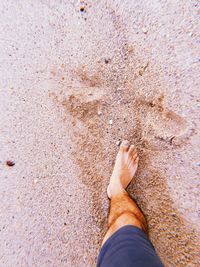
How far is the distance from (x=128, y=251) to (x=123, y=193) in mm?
383

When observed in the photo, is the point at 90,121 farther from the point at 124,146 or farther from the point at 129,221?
the point at 129,221

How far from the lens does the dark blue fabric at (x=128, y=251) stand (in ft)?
3.05

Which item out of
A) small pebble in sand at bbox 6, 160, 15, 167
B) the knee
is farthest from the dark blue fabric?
small pebble in sand at bbox 6, 160, 15, 167

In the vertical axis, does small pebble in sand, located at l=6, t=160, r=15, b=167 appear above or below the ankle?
below

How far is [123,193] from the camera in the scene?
1.32 meters

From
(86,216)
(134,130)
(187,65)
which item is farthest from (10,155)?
(187,65)

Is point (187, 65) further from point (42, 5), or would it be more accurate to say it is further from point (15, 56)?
point (15, 56)

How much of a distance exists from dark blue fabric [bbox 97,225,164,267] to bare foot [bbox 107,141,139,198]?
0.80 ft

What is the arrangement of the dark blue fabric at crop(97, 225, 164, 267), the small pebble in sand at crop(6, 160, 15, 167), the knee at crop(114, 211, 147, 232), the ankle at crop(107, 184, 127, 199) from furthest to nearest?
the small pebble in sand at crop(6, 160, 15, 167), the ankle at crop(107, 184, 127, 199), the knee at crop(114, 211, 147, 232), the dark blue fabric at crop(97, 225, 164, 267)

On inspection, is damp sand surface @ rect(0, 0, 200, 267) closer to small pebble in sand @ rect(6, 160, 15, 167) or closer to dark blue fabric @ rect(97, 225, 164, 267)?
small pebble in sand @ rect(6, 160, 15, 167)

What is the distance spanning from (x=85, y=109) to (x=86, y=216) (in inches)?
27.9

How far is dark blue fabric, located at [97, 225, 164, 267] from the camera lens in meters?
0.93

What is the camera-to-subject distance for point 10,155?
4.60 feet

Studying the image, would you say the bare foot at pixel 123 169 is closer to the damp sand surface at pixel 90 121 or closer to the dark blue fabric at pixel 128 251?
the damp sand surface at pixel 90 121
